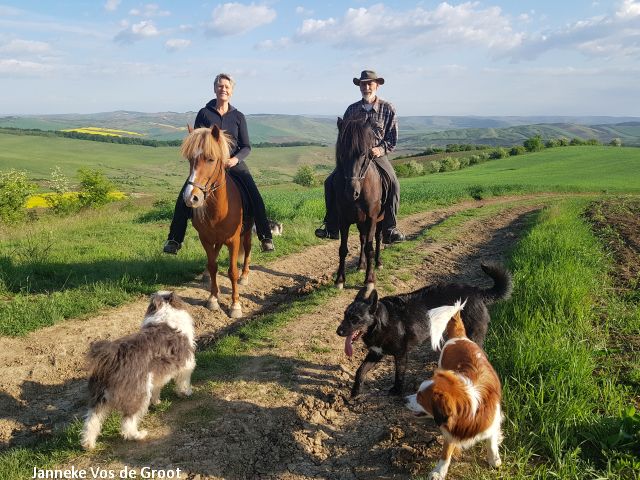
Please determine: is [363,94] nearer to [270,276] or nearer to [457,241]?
[270,276]

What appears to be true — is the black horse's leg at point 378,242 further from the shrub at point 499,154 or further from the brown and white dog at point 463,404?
the shrub at point 499,154

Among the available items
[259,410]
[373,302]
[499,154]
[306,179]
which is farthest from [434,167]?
[259,410]

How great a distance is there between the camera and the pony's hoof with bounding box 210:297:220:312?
695 centimetres

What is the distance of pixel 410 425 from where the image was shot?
3.97 m

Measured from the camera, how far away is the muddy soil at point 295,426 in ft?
11.4

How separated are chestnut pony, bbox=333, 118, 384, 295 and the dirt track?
1.58m

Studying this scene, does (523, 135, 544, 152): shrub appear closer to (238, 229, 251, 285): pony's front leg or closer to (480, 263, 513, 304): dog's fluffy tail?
(238, 229, 251, 285): pony's front leg

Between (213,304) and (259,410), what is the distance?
3.05m

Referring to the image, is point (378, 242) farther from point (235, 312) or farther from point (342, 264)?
point (235, 312)

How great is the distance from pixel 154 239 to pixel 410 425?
29.9ft

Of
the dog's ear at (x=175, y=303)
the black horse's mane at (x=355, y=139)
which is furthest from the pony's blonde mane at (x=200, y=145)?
the black horse's mane at (x=355, y=139)

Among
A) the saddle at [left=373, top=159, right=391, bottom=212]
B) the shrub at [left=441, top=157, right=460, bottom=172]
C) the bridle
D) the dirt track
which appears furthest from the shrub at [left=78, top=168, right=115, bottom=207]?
the shrub at [left=441, top=157, right=460, bottom=172]

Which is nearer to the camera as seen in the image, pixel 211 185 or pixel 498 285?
pixel 498 285

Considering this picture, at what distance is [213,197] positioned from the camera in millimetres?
6531
